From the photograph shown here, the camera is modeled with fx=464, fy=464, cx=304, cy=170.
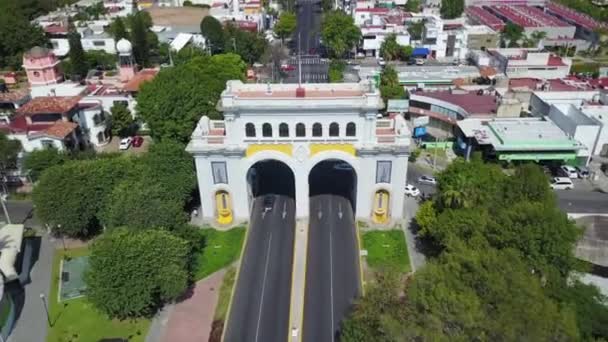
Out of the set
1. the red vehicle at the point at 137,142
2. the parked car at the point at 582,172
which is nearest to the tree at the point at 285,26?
the red vehicle at the point at 137,142

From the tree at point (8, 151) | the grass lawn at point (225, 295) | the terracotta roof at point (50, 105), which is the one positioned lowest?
the grass lawn at point (225, 295)

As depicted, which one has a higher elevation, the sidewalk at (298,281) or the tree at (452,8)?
the tree at (452,8)

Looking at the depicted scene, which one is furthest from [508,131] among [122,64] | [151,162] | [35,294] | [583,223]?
[122,64]

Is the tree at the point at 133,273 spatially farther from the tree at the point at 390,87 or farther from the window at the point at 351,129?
the tree at the point at 390,87

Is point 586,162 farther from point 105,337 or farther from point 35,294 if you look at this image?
point 35,294

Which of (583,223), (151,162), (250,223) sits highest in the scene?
(151,162)

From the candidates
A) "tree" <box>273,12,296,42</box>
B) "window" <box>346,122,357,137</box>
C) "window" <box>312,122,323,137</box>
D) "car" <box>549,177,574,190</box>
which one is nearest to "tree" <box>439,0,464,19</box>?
"tree" <box>273,12,296,42</box>
